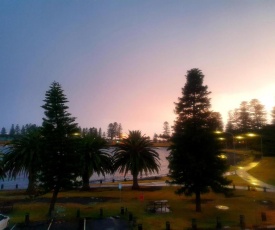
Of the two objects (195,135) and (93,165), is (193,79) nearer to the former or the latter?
(195,135)

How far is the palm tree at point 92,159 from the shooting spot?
3719 centimetres

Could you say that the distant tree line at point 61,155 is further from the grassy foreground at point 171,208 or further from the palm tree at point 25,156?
the grassy foreground at point 171,208

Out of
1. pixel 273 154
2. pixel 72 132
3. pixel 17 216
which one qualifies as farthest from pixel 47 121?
pixel 273 154

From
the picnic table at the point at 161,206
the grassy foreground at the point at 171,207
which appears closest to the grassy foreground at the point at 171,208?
the grassy foreground at the point at 171,207

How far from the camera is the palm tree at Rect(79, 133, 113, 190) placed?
3719 cm

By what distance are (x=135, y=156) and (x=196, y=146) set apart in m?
15.3

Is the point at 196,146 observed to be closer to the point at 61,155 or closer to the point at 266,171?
the point at 61,155

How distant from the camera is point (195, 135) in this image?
81.8ft

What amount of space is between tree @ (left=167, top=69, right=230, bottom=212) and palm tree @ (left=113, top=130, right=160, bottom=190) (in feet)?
43.9

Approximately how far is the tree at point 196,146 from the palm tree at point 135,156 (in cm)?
1338

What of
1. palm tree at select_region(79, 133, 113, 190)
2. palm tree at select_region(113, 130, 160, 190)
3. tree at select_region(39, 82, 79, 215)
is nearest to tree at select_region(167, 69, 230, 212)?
tree at select_region(39, 82, 79, 215)

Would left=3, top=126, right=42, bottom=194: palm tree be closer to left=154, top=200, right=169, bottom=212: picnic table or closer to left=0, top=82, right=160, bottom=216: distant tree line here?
left=0, top=82, right=160, bottom=216: distant tree line

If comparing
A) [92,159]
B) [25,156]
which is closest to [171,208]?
[92,159]

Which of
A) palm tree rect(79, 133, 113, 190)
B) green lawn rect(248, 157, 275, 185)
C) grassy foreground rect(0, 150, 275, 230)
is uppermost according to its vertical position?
palm tree rect(79, 133, 113, 190)
